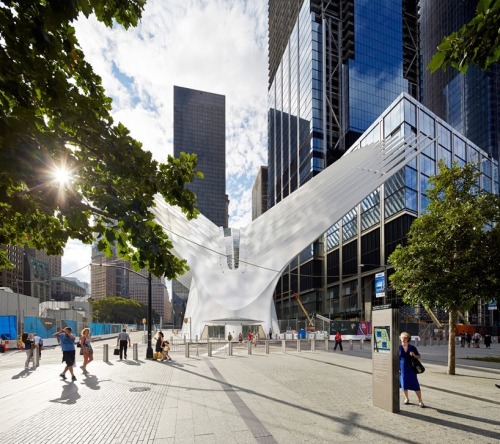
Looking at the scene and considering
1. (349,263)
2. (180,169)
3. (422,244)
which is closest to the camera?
(180,169)

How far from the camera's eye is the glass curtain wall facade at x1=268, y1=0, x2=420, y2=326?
9031 centimetres

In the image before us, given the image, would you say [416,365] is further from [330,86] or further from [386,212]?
[330,86]

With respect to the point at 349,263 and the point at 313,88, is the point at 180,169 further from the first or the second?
the point at 313,88

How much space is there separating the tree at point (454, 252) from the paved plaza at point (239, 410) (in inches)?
109

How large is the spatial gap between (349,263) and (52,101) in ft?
231

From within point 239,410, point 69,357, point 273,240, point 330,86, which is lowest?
point 239,410

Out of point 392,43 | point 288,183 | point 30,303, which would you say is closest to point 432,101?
point 392,43

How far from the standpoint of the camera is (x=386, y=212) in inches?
2357

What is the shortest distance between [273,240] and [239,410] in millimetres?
39757

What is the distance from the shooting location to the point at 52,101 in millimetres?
4957

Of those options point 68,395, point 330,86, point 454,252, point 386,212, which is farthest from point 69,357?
point 330,86

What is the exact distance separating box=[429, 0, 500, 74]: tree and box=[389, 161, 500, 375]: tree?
35.6 feet

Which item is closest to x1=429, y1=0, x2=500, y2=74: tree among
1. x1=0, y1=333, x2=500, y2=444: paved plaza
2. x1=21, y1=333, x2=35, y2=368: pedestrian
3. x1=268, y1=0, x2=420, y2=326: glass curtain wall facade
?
x1=0, y1=333, x2=500, y2=444: paved plaza

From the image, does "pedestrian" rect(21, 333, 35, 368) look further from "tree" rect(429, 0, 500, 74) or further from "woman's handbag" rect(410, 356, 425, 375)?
"tree" rect(429, 0, 500, 74)
